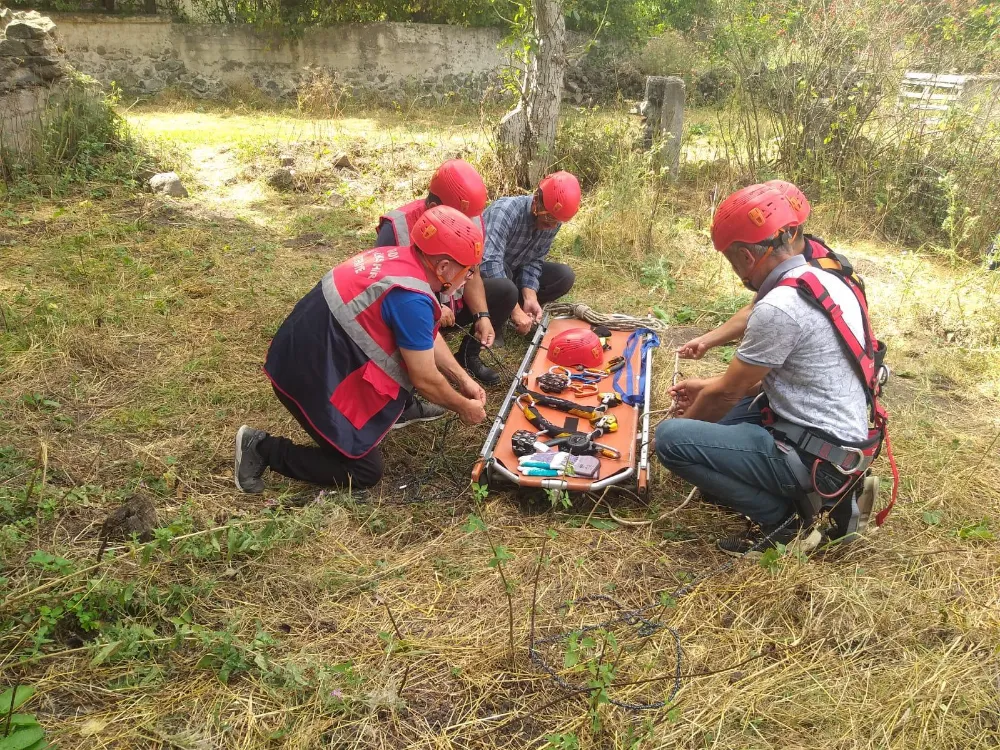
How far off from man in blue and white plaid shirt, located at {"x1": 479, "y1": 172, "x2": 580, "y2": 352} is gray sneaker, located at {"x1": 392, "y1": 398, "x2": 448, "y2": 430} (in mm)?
852

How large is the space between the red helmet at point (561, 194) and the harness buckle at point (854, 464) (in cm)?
239

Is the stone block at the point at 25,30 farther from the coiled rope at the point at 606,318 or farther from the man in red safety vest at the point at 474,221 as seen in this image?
the coiled rope at the point at 606,318

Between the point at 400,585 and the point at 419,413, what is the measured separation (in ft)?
5.11

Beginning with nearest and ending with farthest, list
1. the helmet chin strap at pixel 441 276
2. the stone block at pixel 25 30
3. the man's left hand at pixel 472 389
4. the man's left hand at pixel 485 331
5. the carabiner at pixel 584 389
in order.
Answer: the helmet chin strap at pixel 441 276 → the man's left hand at pixel 472 389 → the carabiner at pixel 584 389 → the man's left hand at pixel 485 331 → the stone block at pixel 25 30

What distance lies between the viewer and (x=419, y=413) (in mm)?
4215

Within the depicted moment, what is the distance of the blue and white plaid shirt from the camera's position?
15.4 ft

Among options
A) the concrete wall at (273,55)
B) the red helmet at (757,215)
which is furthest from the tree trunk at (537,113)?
the red helmet at (757,215)

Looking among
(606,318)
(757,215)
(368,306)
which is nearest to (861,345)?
(757,215)

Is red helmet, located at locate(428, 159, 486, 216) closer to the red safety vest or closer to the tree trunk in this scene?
the red safety vest

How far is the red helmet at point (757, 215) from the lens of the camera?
2717 mm

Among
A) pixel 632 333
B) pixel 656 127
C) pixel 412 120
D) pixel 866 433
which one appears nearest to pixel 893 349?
pixel 632 333

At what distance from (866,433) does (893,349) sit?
2836 mm

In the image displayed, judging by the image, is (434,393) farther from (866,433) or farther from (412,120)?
(412,120)

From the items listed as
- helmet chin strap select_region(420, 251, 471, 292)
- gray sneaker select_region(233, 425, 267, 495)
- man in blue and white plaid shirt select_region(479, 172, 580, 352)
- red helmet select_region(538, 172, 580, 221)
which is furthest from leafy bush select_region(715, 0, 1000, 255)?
gray sneaker select_region(233, 425, 267, 495)
